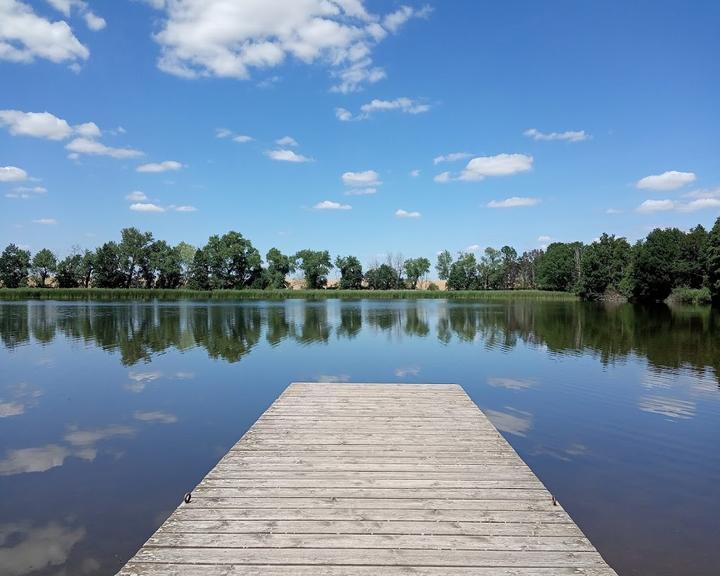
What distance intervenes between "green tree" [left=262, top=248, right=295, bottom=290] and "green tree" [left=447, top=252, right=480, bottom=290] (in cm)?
3347

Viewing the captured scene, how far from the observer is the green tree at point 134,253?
294 ft

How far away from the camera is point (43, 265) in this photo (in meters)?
88.8

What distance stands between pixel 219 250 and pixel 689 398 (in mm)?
88648

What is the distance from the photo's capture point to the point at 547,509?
4.55m

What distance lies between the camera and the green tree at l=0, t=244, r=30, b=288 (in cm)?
8788

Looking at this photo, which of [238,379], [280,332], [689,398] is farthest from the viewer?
[280,332]

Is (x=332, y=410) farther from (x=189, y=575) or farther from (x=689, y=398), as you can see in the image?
(x=689, y=398)

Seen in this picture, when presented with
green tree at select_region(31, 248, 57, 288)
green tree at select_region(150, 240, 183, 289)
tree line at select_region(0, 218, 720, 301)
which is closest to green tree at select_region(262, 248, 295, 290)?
tree line at select_region(0, 218, 720, 301)

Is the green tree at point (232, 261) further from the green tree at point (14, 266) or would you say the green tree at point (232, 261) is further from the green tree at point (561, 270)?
the green tree at point (561, 270)

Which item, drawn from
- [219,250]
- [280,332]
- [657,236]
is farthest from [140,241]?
[657,236]

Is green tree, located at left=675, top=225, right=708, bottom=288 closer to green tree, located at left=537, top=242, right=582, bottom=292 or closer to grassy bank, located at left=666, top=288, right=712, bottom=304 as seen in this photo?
grassy bank, located at left=666, top=288, right=712, bottom=304

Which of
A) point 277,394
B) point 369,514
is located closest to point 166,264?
point 277,394

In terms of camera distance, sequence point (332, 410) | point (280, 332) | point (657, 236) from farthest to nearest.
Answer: point (657, 236) → point (280, 332) → point (332, 410)

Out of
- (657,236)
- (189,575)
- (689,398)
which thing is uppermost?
(657,236)
